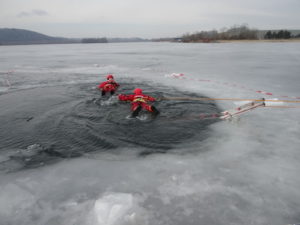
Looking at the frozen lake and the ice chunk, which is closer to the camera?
the ice chunk

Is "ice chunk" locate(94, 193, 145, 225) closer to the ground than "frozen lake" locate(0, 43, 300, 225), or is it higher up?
closer to the ground

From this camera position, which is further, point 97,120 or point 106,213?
point 97,120

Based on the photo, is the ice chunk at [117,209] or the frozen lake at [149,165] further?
the frozen lake at [149,165]

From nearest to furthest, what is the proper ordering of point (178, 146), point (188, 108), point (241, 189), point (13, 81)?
point (241, 189), point (178, 146), point (188, 108), point (13, 81)

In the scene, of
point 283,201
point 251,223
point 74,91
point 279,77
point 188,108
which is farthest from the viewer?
point 279,77

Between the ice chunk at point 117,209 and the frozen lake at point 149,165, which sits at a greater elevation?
the frozen lake at point 149,165

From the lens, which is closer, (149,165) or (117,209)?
(117,209)

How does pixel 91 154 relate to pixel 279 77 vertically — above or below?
below

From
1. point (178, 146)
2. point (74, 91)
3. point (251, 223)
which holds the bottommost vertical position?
point (251, 223)

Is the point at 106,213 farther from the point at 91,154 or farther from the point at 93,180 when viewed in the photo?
the point at 91,154

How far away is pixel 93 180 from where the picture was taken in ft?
9.32

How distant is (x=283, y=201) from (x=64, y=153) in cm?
336

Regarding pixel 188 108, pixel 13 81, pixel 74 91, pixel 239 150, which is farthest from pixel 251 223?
pixel 13 81

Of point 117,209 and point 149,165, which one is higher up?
point 149,165
